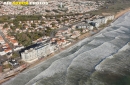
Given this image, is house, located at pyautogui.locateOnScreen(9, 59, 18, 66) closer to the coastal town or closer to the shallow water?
the coastal town

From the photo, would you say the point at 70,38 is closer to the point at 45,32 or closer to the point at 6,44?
the point at 45,32

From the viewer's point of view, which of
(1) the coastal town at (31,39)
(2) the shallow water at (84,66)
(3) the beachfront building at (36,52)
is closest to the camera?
(2) the shallow water at (84,66)

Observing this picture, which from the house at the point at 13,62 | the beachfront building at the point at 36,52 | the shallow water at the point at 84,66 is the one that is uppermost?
the beachfront building at the point at 36,52

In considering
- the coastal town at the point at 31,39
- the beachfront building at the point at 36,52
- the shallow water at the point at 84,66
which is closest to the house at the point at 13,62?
the coastal town at the point at 31,39

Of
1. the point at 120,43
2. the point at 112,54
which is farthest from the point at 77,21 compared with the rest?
the point at 112,54

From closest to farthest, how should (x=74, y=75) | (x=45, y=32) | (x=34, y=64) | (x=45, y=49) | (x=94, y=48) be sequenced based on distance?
(x=74, y=75)
(x=34, y=64)
(x=45, y=49)
(x=94, y=48)
(x=45, y=32)

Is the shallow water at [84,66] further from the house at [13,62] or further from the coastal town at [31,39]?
the house at [13,62]

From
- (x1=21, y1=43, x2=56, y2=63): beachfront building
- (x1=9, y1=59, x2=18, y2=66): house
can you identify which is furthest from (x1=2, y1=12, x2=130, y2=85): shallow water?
(x1=9, y1=59, x2=18, y2=66): house

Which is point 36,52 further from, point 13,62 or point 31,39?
point 31,39

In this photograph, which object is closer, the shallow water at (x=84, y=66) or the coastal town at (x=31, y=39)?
the shallow water at (x=84, y=66)
